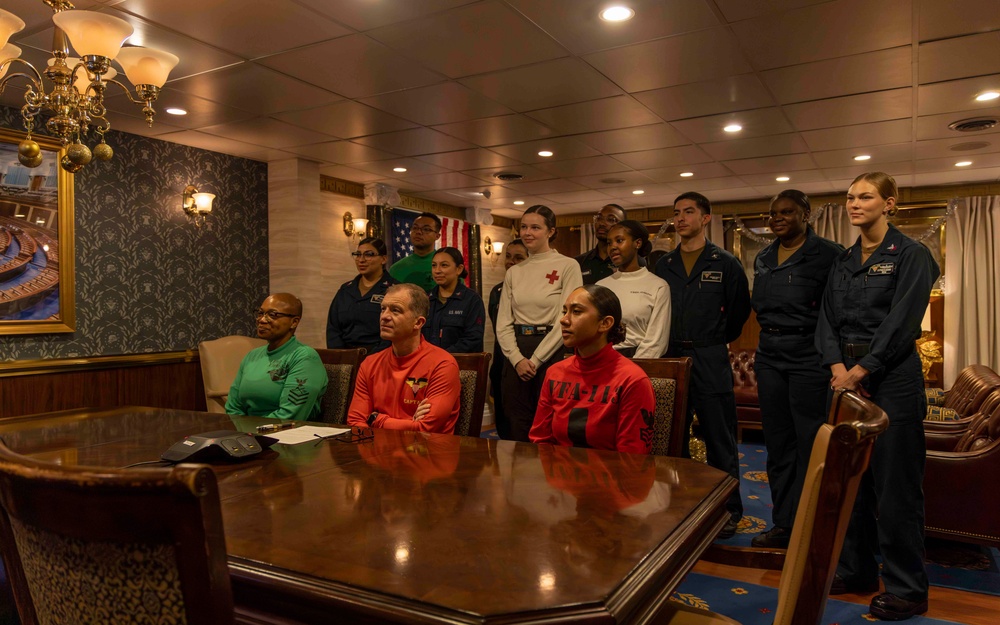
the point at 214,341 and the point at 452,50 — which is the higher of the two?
the point at 452,50

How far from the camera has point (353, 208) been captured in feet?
24.2

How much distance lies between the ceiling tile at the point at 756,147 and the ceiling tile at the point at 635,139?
0.40m

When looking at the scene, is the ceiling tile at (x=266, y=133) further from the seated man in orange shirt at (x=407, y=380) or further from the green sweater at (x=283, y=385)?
the seated man in orange shirt at (x=407, y=380)

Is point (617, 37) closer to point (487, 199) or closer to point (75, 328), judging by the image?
point (75, 328)

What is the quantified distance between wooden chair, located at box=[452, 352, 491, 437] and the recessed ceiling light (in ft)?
5.77

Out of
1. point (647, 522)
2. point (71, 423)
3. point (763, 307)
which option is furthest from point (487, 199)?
point (647, 522)

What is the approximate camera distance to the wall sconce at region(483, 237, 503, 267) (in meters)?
9.90

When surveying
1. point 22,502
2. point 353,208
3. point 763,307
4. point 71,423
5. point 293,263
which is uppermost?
point 353,208

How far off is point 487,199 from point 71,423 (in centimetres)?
646

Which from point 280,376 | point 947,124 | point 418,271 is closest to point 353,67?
point 418,271

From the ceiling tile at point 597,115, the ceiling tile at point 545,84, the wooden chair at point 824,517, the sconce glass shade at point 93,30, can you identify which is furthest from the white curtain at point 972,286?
the sconce glass shade at point 93,30

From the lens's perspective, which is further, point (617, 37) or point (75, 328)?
point (75, 328)

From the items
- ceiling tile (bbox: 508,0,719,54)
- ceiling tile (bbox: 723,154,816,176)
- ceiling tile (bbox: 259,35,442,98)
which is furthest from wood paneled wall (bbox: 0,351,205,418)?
ceiling tile (bbox: 723,154,816,176)

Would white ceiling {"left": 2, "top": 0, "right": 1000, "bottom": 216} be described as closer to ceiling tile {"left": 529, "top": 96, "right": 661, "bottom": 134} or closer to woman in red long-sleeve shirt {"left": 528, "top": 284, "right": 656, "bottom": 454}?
ceiling tile {"left": 529, "top": 96, "right": 661, "bottom": 134}
